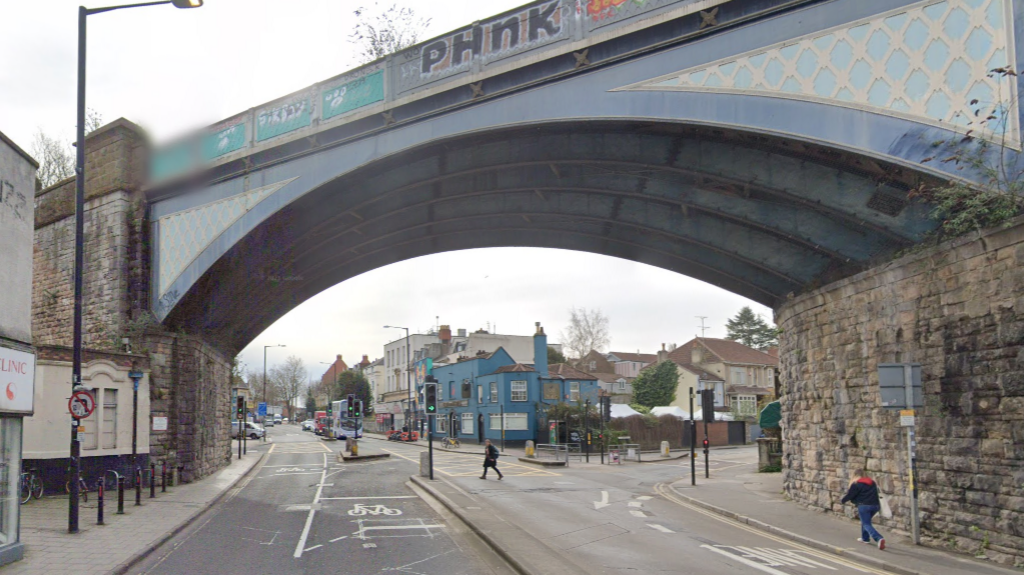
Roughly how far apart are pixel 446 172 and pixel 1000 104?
13.1 metres

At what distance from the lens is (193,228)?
23594 millimetres

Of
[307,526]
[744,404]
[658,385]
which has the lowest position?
[744,404]

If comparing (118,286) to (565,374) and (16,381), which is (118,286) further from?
Result: (565,374)

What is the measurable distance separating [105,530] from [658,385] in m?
53.9

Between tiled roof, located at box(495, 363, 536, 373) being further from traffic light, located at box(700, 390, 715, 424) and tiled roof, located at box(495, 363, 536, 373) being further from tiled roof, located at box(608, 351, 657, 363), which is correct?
tiled roof, located at box(608, 351, 657, 363)

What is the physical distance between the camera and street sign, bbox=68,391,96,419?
1491 centimetres

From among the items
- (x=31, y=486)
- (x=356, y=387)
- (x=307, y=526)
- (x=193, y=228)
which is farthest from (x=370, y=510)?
(x=356, y=387)

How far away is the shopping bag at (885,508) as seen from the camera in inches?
605

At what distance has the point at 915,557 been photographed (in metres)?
12.8

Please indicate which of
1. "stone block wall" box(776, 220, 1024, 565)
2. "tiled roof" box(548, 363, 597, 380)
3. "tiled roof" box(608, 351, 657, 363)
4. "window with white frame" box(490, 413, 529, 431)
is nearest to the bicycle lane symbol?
"stone block wall" box(776, 220, 1024, 565)

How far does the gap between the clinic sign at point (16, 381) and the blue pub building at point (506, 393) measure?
3899cm

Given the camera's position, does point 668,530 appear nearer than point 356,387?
Yes

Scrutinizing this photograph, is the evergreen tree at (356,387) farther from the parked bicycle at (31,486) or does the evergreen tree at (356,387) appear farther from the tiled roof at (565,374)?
the parked bicycle at (31,486)

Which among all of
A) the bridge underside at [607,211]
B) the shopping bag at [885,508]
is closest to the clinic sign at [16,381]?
the bridge underside at [607,211]
